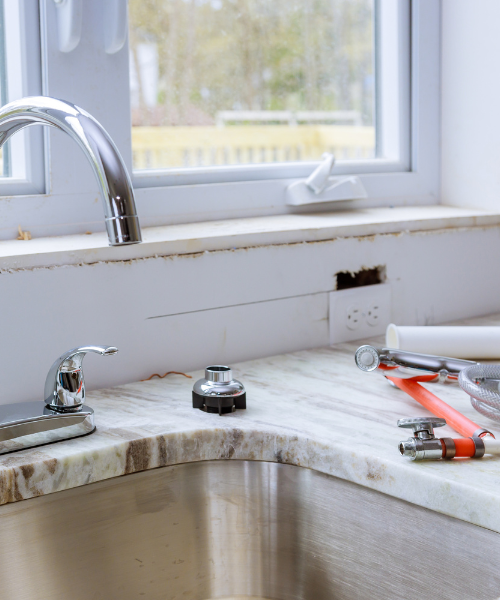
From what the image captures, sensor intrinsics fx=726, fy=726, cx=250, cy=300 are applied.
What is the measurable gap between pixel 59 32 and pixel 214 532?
0.69 metres

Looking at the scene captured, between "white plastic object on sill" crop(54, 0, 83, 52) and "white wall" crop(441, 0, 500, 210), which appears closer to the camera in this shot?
"white plastic object on sill" crop(54, 0, 83, 52)

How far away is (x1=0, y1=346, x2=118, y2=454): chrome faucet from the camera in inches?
28.4

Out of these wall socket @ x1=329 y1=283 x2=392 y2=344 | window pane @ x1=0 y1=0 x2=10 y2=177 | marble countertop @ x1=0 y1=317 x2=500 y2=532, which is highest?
window pane @ x1=0 y1=0 x2=10 y2=177

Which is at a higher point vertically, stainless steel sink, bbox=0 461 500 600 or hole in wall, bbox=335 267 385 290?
hole in wall, bbox=335 267 385 290

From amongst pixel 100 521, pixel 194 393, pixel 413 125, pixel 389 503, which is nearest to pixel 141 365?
pixel 194 393

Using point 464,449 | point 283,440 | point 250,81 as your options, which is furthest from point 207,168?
point 464,449

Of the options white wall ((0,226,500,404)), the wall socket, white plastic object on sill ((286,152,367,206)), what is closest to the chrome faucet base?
white wall ((0,226,500,404))

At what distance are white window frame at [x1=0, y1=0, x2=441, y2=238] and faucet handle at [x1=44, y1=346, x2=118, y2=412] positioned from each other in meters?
0.31

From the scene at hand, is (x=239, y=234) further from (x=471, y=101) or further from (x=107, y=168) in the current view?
(x=471, y=101)

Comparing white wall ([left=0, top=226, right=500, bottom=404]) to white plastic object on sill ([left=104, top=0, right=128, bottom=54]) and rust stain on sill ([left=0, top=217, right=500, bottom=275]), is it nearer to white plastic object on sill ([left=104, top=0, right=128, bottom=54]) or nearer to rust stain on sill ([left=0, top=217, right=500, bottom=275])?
rust stain on sill ([left=0, top=217, right=500, bottom=275])

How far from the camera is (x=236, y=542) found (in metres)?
0.78

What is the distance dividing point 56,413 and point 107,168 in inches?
11.2

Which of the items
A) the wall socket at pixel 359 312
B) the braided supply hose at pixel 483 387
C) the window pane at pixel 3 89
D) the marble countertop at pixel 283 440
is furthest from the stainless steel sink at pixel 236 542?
the window pane at pixel 3 89

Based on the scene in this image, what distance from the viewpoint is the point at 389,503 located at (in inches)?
26.9
